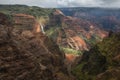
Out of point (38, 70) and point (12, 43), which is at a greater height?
point (12, 43)

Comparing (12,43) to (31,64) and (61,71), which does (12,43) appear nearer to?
(31,64)

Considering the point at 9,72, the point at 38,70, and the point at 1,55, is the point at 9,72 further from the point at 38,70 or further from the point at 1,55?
the point at 38,70

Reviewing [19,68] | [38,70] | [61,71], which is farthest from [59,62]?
[19,68]

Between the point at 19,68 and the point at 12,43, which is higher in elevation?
the point at 12,43

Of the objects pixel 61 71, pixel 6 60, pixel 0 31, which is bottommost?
pixel 61 71

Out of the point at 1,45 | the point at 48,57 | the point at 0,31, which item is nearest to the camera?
the point at 1,45

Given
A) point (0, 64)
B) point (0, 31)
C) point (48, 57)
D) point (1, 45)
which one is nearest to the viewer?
point (0, 64)

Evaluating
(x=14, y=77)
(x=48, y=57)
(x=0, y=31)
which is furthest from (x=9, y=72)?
(x=48, y=57)

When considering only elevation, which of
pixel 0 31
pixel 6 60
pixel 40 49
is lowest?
pixel 40 49

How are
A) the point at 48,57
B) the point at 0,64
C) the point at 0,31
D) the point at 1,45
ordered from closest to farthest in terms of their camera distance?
the point at 0,64 → the point at 1,45 → the point at 0,31 → the point at 48,57

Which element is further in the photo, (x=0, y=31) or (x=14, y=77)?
(x=0, y=31)
